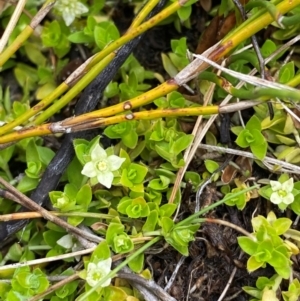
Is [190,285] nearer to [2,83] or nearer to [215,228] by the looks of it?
[215,228]

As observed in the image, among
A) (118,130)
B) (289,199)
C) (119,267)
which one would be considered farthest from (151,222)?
(289,199)

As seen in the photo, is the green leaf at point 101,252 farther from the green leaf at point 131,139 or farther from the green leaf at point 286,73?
the green leaf at point 286,73

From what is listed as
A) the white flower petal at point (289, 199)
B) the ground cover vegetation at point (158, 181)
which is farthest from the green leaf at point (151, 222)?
the white flower petal at point (289, 199)

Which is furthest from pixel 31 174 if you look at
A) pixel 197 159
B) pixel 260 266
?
pixel 260 266

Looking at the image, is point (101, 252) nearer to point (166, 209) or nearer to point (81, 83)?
point (166, 209)

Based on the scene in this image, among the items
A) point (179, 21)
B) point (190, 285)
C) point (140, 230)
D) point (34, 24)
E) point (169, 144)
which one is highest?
point (34, 24)

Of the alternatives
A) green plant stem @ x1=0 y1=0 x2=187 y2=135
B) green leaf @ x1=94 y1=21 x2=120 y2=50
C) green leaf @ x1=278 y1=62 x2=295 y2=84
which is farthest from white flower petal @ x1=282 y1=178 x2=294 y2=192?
green leaf @ x1=94 y1=21 x2=120 y2=50

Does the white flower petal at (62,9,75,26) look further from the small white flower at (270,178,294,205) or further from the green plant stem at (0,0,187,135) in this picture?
the small white flower at (270,178,294,205)

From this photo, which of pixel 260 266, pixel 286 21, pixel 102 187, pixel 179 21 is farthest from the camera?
pixel 179 21
